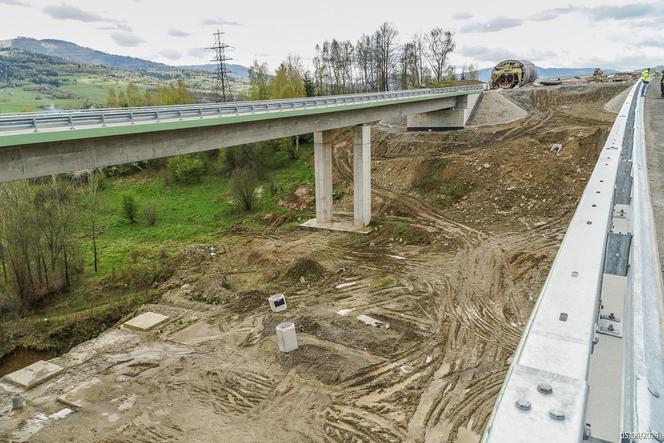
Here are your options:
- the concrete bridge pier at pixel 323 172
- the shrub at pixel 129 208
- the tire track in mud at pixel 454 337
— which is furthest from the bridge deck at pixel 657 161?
the shrub at pixel 129 208

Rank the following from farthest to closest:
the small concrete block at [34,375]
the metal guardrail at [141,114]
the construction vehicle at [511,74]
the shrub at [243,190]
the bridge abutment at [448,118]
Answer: the construction vehicle at [511,74] → the bridge abutment at [448,118] → the shrub at [243,190] → the small concrete block at [34,375] → the metal guardrail at [141,114]

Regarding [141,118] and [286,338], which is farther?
[141,118]

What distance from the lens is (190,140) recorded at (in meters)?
18.8

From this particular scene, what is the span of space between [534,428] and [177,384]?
15.6 metres

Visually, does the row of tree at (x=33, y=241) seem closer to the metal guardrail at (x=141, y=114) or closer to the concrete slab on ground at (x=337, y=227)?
the metal guardrail at (x=141, y=114)

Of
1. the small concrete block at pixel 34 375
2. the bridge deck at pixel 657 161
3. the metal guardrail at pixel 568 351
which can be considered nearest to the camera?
the metal guardrail at pixel 568 351

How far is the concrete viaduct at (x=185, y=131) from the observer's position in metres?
13.2

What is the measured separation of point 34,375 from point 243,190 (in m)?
23.7

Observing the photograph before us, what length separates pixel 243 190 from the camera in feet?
124

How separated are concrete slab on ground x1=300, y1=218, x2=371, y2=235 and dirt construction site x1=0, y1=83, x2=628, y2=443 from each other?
1.77 ft

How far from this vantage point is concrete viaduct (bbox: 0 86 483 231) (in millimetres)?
13227

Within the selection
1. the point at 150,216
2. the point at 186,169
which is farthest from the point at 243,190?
the point at 186,169

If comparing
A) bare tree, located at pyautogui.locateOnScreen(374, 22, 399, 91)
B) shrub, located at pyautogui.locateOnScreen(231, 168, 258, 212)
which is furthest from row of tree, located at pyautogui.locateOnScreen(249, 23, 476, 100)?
shrub, located at pyautogui.locateOnScreen(231, 168, 258, 212)

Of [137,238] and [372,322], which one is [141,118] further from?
[137,238]
